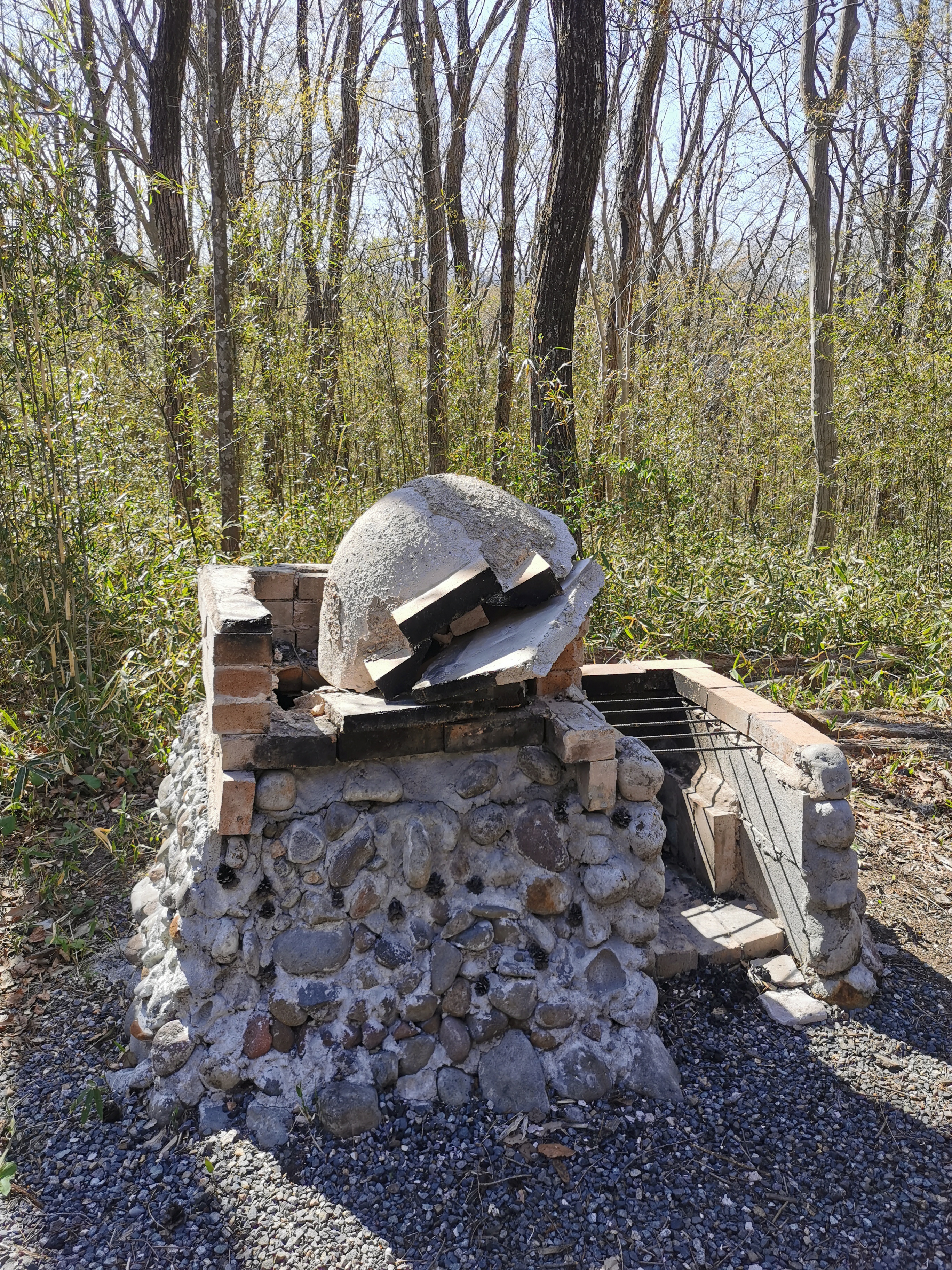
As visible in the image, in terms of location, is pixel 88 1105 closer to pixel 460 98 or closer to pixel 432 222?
pixel 432 222

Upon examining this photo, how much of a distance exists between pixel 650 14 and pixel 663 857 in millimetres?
9110

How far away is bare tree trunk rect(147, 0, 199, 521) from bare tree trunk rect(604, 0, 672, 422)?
4124mm

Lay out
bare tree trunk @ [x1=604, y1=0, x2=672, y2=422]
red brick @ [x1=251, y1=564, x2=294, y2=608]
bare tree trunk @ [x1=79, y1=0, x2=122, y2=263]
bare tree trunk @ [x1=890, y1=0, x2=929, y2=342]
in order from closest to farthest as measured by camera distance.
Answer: red brick @ [x1=251, y1=564, x2=294, y2=608] < bare tree trunk @ [x1=79, y1=0, x2=122, y2=263] < bare tree trunk @ [x1=604, y1=0, x2=672, y2=422] < bare tree trunk @ [x1=890, y1=0, x2=929, y2=342]

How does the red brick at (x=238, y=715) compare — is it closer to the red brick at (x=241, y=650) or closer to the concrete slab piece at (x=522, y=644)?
the red brick at (x=241, y=650)

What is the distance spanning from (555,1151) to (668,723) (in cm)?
169

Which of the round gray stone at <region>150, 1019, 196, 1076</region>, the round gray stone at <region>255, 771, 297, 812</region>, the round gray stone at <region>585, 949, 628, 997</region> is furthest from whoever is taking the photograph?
the round gray stone at <region>585, 949, 628, 997</region>

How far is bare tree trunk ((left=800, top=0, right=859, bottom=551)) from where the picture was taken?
25.9 feet

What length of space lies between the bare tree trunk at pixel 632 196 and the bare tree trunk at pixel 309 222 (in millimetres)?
3084

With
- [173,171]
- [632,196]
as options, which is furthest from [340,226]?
[632,196]

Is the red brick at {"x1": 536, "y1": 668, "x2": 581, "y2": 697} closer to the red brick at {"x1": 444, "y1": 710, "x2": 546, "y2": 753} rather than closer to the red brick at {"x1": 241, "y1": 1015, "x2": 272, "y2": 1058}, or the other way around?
the red brick at {"x1": 444, "y1": 710, "x2": 546, "y2": 753}

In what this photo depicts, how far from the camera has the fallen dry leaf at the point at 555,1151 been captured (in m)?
2.16

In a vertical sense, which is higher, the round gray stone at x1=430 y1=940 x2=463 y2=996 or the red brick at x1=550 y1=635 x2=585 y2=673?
the red brick at x1=550 y1=635 x2=585 y2=673

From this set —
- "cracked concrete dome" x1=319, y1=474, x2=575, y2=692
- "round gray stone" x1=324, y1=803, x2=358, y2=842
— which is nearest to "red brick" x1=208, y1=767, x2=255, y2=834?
"round gray stone" x1=324, y1=803, x2=358, y2=842

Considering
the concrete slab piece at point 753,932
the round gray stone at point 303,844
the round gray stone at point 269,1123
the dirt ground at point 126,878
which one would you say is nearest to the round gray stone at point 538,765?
the round gray stone at point 303,844
